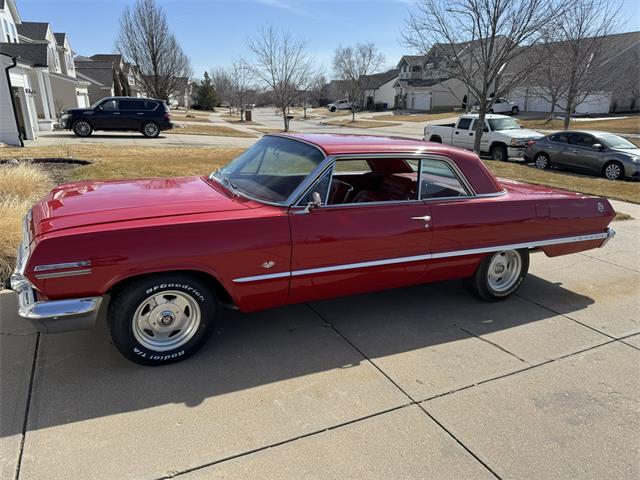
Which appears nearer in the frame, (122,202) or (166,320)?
(166,320)

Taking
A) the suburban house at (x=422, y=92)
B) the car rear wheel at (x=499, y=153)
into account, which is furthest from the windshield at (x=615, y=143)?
the suburban house at (x=422, y=92)

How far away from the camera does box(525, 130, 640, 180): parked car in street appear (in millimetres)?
13234

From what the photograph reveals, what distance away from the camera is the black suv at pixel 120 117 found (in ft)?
65.5

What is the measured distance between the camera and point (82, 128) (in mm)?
20078

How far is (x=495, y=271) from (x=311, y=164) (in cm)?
223

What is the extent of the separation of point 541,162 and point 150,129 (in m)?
16.6

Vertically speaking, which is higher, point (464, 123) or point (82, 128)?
point (464, 123)

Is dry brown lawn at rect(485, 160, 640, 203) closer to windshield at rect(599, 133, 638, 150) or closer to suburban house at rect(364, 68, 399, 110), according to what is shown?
windshield at rect(599, 133, 638, 150)

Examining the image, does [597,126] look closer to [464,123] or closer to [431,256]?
[464,123]

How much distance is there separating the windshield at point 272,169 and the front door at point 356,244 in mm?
231

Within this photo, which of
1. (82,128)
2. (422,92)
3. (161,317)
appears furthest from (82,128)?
(422,92)

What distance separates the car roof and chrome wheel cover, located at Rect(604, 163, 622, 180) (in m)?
11.2

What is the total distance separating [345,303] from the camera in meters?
4.45

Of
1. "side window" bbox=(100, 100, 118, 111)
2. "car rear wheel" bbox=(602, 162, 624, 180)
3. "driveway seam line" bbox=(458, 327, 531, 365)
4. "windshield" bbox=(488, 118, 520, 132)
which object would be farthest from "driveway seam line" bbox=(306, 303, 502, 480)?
"side window" bbox=(100, 100, 118, 111)
